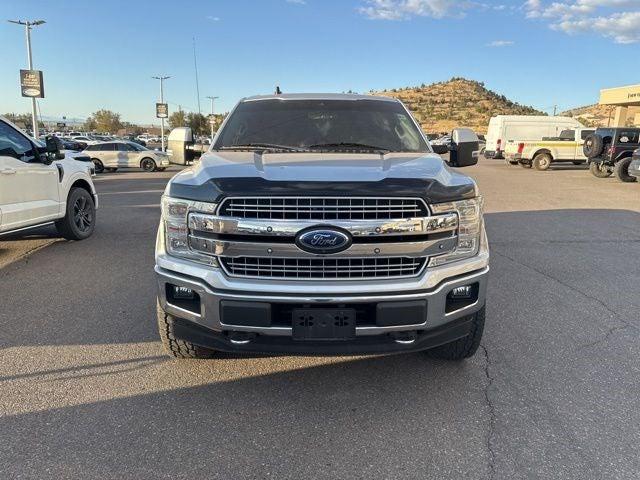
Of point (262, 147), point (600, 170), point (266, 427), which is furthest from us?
point (600, 170)

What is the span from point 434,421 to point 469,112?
9160 cm

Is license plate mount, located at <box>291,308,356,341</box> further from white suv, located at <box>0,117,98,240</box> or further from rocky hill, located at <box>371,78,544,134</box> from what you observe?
rocky hill, located at <box>371,78,544,134</box>

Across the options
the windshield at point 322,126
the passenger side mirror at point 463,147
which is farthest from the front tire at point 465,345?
the passenger side mirror at point 463,147

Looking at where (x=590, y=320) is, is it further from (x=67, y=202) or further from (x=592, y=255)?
(x=67, y=202)

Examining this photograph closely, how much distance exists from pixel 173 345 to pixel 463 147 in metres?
3.13

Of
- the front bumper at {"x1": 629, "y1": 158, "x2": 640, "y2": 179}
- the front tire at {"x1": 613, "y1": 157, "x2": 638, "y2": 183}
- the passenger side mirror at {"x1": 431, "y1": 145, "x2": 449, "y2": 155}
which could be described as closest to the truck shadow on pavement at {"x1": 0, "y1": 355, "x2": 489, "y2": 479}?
the passenger side mirror at {"x1": 431, "y1": 145, "x2": 449, "y2": 155}

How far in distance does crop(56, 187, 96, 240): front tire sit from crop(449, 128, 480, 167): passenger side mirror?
18.6ft

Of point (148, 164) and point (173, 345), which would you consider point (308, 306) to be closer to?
point (173, 345)


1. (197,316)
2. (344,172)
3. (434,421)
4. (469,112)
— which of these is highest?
(469,112)

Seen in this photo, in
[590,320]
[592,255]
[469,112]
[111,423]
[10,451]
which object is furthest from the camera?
[469,112]

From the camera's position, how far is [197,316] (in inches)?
118

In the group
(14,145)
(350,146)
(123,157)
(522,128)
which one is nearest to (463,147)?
(350,146)

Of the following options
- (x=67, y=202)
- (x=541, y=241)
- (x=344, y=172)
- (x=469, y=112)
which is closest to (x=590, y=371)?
(x=344, y=172)

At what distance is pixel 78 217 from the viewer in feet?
26.5
